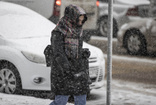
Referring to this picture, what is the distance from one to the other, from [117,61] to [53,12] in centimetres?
241

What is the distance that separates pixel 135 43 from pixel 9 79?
21.3ft

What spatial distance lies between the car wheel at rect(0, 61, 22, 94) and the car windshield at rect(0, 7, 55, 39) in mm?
703

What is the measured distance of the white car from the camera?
300 inches

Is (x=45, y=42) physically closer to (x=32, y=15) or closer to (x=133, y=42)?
(x=32, y=15)

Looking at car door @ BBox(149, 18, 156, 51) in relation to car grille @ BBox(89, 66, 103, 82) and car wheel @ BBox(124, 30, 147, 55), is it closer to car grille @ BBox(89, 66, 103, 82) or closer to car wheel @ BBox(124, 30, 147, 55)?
car wheel @ BBox(124, 30, 147, 55)

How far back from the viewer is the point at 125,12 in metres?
16.0

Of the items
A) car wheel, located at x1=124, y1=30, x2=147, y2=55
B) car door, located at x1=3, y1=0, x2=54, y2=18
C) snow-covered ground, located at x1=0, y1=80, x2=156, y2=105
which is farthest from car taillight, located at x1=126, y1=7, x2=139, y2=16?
snow-covered ground, located at x1=0, y1=80, x2=156, y2=105

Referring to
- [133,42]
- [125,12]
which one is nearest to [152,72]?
[133,42]

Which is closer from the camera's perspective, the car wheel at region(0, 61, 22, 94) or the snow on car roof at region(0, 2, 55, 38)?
the car wheel at region(0, 61, 22, 94)

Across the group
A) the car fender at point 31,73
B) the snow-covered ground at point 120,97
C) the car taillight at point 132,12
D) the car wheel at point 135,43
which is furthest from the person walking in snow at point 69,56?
the car taillight at point 132,12

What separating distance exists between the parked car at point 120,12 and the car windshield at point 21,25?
570cm

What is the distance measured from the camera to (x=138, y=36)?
13430mm

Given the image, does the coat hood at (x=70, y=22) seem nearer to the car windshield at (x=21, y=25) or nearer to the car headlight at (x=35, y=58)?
the car headlight at (x=35, y=58)

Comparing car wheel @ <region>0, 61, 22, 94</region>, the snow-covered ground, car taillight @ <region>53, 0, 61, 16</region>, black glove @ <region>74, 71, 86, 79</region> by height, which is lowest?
the snow-covered ground
